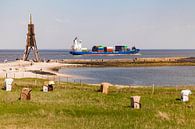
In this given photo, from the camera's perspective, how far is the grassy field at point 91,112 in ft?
85.8

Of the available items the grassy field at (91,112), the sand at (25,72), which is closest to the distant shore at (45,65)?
the sand at (25,72)

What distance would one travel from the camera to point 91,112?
1196 inches

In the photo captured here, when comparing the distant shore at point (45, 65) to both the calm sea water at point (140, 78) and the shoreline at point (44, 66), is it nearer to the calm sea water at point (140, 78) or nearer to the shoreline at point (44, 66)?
the shoreline at point (44, 66)

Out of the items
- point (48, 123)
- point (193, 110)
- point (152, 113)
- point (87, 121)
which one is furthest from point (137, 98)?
point (48, 123)

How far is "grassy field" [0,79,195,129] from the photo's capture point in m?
26.1

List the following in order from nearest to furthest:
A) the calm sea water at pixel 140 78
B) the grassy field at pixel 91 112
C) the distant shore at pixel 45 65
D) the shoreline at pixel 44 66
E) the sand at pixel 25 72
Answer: the grassy field at pixel 91 112 < the sand at pixel 25 72 < the calm sea water at pixel 140 78 < the shoreline at pixel 44 66 < the distant shore at pixel 45 65

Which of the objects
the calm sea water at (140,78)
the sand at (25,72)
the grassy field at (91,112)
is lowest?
the calm sea water at (140,78)

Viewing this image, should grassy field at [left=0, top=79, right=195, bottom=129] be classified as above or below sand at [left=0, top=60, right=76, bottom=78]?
above

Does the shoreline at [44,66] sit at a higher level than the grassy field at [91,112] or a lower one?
lower

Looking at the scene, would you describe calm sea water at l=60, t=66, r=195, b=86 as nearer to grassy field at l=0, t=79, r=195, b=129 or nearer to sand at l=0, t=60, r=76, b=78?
sand at l=0, t=60, r=76, b=78

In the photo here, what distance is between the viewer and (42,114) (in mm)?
29109

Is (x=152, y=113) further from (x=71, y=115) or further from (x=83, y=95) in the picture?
(x=83, y=95)

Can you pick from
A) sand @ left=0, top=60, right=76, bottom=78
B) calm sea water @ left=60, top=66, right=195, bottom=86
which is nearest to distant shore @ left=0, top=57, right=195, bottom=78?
sand @ left=0, top=60, right=76, bottom=78

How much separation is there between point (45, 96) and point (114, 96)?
662 centimetres
